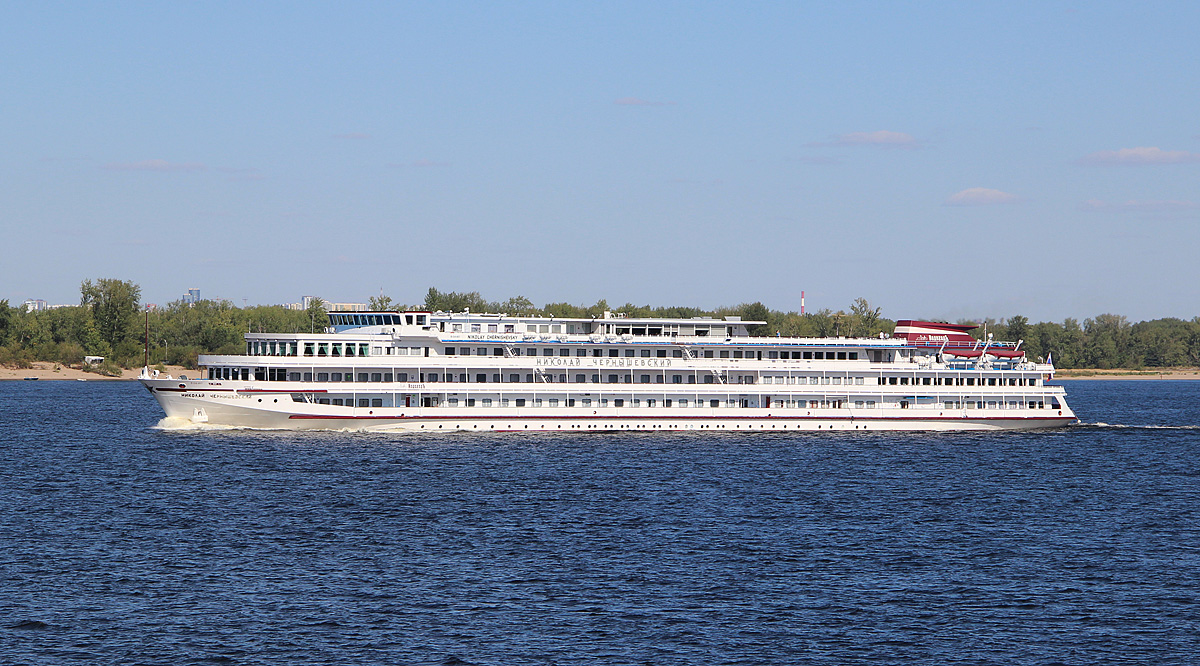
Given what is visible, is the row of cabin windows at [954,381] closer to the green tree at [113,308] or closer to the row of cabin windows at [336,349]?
the row of cabin windows at [336,349]

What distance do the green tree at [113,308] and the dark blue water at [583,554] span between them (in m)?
112

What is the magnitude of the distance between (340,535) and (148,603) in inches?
399

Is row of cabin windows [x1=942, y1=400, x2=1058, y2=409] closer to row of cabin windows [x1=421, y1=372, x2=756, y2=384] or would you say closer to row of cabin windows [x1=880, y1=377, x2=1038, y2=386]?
row of cabin windows [x1=880, y1=377, x2=1038, y2=386]

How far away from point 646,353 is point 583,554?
3699cm

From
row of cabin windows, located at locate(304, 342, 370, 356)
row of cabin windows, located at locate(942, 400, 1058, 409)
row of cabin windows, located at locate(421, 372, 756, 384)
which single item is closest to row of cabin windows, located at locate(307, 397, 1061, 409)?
row of cabin windows, located at locate(942, 400, 1058, 409)

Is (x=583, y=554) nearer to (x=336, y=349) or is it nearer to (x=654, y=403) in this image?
(x=654, y=403)

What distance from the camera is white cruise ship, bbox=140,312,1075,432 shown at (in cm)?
7025

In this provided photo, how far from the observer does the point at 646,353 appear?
250 feet

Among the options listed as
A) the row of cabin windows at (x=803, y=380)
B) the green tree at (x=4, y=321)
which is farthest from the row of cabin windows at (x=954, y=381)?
the green tree at (x=4, y=321)

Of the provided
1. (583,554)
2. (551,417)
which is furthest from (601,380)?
(583,554)

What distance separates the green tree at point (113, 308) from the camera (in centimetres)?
17350

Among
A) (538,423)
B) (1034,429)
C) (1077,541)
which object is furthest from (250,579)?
(1034,429)

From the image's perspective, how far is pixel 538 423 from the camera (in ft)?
240

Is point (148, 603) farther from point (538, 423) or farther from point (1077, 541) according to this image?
point (538, 423)
